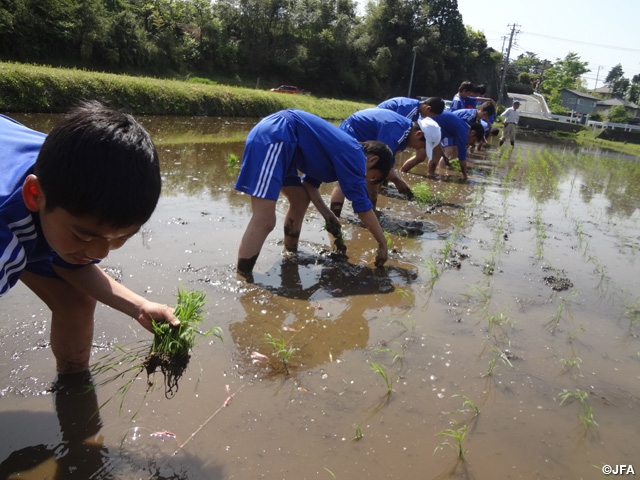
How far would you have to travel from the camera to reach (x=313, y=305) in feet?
10.1

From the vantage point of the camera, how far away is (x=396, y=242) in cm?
470

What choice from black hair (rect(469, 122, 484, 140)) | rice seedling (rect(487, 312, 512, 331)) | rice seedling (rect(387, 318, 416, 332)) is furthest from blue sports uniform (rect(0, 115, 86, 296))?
black hair (rect(469, 122, 484, 140))

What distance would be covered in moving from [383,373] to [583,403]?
0.98m

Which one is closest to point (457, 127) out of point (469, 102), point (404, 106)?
point (404, 106)

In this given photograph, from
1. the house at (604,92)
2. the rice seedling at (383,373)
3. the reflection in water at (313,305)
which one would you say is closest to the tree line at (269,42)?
the reflection in water at (313,305)

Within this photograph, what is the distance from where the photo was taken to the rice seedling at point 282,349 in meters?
2.36

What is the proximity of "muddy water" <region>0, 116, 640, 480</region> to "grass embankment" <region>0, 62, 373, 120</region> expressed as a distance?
6405 millimetres

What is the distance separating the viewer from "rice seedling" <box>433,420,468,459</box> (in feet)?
6.09

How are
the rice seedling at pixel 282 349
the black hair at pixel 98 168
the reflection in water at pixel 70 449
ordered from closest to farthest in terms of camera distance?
1. the black hair at pixel 98 168
2. the reflection in water at pixel 70 449
3. the rice seedling at pixel 282 349

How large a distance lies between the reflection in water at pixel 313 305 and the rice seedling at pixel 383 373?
0.23m

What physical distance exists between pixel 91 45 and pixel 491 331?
2624 cm

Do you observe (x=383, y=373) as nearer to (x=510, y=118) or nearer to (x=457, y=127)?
(x=457, y=127)

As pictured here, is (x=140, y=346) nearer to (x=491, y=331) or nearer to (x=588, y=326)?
(x=491, y=331)

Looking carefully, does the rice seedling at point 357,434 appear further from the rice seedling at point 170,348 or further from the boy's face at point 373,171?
the boy's face at point 373,171
